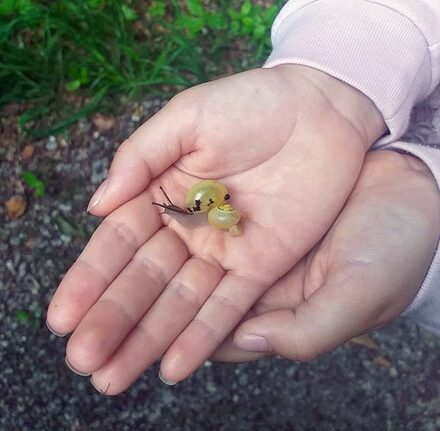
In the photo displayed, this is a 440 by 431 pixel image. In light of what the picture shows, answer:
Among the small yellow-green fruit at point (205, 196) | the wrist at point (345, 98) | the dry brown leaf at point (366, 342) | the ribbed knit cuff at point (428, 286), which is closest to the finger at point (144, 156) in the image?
the small yellow-green fruit at point (205, 196)

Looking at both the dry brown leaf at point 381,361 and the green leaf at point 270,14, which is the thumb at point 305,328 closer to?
the dry brown leaf at point 381,361

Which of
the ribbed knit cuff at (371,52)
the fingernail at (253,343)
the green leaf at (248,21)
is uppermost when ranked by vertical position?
the ribbed knit cuff at (371,52)

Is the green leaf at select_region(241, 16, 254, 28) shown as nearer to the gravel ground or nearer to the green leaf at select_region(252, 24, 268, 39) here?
the green leaf at select_region(252, 24, 268, 39)

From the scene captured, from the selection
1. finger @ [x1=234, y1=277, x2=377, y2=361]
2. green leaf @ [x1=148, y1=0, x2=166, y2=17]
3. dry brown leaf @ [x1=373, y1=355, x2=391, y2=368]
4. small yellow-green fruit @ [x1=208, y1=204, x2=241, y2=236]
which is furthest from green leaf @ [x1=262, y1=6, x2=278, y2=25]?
finger @ [x1=234, y1=277, x2=377, y2=361]

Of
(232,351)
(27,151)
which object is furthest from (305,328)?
(27,151)

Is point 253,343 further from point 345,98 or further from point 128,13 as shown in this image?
point 128,13
